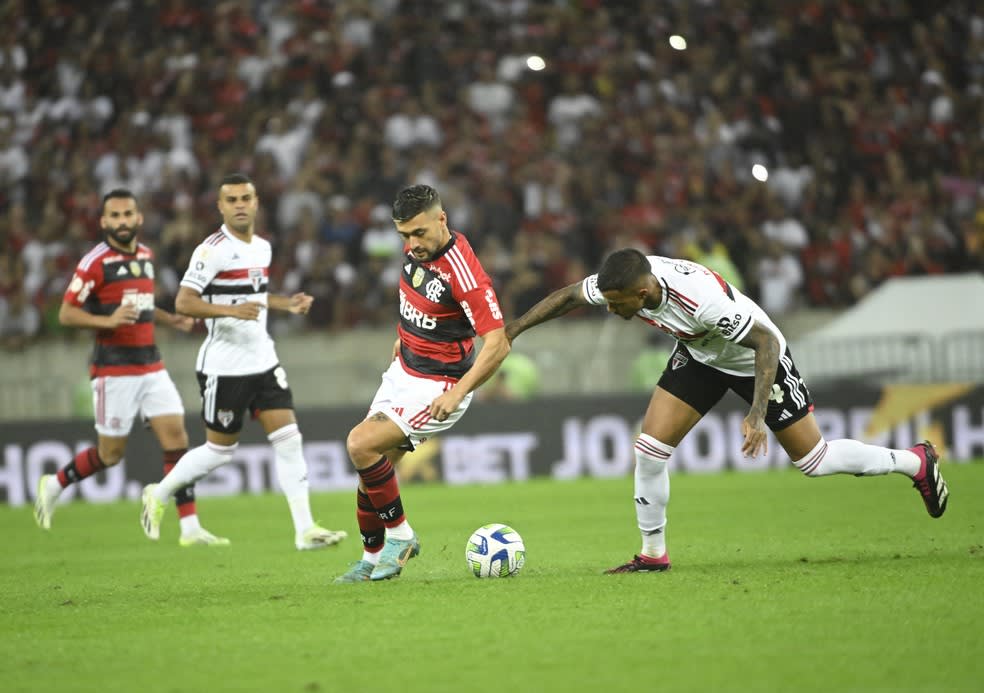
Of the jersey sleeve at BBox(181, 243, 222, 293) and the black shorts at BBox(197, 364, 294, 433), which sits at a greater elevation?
the jersey sleeve at BBox(181, 243, 222, 293)

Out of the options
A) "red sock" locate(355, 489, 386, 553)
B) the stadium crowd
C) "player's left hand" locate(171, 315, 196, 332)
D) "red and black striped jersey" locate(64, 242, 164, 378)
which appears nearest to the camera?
"red sock" locate(355, 489, 386, 553)

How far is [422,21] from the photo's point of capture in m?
22.8

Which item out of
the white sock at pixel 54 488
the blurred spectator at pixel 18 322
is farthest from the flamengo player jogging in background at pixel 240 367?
the blurred spectator at pixel 18 322

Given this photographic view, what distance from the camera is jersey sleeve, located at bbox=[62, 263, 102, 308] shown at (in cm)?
1170

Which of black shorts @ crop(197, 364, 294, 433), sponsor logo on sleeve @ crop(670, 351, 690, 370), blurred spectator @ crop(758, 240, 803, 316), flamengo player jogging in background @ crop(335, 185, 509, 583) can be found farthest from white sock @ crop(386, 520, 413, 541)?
blurred spectator @ crop(758, 240, 803, 316)

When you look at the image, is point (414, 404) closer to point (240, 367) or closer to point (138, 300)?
point (240, 367)

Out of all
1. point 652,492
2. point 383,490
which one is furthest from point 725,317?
point 383,490

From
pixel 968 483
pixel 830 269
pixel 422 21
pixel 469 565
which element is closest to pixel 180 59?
pixel 422 21

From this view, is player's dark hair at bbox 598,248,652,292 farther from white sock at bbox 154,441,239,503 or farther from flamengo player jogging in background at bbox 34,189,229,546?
flamengo player jogging in background at bbox 34,189,229,546

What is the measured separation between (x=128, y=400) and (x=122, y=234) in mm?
1405

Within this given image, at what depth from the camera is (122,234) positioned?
→ 1172 centimetres

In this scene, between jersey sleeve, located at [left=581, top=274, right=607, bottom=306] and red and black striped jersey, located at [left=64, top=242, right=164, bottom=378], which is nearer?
jersey sleeve, located at [left=581, top=274, right=607, bottom=306]

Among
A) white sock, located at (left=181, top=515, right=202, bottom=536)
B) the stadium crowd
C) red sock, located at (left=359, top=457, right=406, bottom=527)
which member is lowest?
white sock, located at (left=181, top=515, right=202, bottom=536)

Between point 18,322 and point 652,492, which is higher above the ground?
point 18,322
